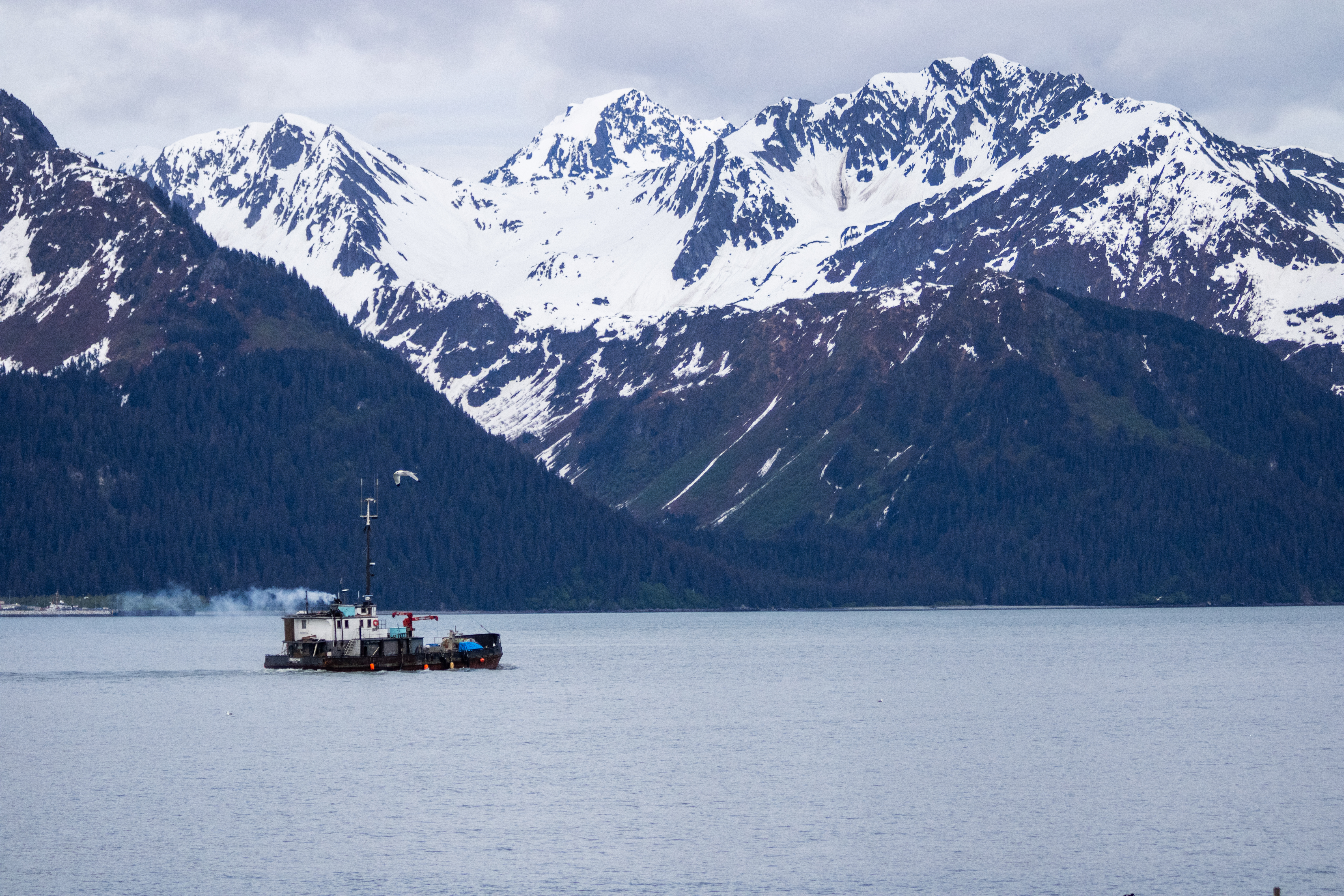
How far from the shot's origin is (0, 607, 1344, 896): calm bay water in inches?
3438

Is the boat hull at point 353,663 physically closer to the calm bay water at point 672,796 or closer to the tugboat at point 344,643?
the tugboat at point 344,643

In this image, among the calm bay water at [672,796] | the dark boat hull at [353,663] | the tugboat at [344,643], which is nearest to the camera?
the calm bay water at [672,796]

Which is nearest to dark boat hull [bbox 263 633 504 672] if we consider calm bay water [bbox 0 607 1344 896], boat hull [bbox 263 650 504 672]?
boat hull [bbox 263 650 504 672]

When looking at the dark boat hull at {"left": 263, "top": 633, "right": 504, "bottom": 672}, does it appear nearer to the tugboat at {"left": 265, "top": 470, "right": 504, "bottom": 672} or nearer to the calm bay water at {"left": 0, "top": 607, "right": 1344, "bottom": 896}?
the tugboat at {"left": 265, "top": 470, "right": 504, "bottom": 672}

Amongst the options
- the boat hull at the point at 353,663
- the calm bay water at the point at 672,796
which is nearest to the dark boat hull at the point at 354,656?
the boat hull at the point at 353,663

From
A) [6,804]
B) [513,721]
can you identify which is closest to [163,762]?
[6,804]

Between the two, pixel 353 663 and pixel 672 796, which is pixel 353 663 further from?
A: pixel 672 796

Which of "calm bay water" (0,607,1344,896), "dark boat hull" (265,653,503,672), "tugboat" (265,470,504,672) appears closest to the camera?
"calm bay water" (0,607,1344,896)

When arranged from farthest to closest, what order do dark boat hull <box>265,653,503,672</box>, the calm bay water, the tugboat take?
1. dark boat hull <box>265,653,503,672</box>
2. the tugboat
3. the calm bay water

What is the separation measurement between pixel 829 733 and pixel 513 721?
2686 cm

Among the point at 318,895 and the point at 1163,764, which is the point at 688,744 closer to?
the point at 1163,764

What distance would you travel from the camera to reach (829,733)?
14475 centimetres

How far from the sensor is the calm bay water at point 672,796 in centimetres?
8731

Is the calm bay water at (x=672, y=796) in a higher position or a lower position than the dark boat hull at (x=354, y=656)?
lower
